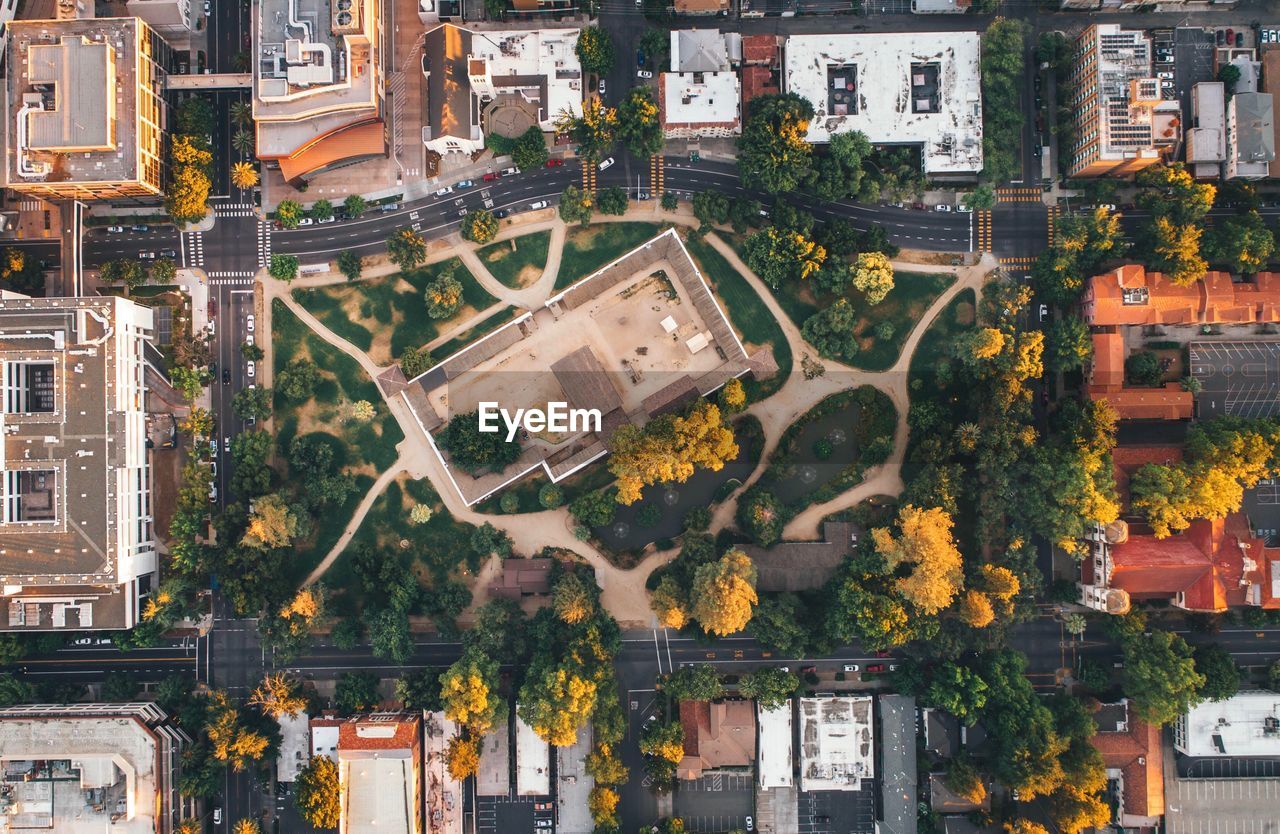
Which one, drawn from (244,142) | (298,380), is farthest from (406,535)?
(244,142)

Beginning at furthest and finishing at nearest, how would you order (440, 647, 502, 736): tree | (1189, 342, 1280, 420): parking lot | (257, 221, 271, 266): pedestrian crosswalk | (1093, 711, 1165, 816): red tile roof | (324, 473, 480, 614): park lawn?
(257, 221, 271, 266): pedestrian crosswalk
(324, 473, 480, 614): park lawn
(1189, 342, 1280, 420): parking lot
(1093, 711, 1165, 816): red tile roof
(440, 647, 502, 736): tree

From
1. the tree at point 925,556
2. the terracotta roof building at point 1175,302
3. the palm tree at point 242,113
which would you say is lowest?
the tree at point 925,556

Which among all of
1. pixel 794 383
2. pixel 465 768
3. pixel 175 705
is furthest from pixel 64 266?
pixel 794 383

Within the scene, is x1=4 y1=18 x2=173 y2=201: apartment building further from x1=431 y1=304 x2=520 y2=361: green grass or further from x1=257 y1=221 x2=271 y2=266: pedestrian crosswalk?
x1=431 y1=304 x2=520 y2=361: green grass

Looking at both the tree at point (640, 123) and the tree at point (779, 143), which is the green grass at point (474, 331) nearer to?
the tree at point (640, 123)

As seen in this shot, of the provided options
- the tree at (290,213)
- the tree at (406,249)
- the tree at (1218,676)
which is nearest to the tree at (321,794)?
the tree at (406,249)

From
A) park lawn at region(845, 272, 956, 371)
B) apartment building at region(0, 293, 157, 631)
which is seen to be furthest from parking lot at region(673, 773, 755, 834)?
apartment building at region(0, 293, 157, 631)
